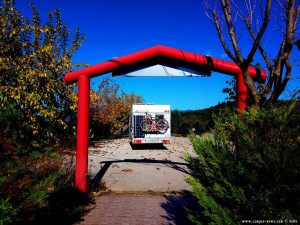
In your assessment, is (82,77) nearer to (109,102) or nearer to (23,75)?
(23,75)

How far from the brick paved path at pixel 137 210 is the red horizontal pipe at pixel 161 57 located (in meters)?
3.29

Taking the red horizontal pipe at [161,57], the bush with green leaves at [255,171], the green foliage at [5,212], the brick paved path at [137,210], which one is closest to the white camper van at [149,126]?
the brick paved path at [137,210]

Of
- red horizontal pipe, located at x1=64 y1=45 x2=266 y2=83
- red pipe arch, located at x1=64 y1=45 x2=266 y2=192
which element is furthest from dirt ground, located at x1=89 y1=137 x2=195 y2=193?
red horizontal pipe, located at x1=64 y1=45 x2=266 y2=83

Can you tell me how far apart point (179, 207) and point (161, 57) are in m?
3.88

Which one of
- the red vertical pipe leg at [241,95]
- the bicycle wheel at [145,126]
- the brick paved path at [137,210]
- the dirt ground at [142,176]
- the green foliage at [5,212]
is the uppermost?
the red vertical pipe leg at [241,95]

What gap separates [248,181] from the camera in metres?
3.15

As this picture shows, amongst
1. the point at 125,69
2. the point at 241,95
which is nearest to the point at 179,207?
the point at 241,95

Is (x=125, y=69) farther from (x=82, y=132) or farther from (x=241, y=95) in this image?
(x=241, y=95)

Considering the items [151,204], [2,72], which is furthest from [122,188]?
[2,72]

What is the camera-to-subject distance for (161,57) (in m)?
7.44

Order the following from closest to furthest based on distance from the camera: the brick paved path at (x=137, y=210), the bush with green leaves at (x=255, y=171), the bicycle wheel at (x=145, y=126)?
the bush with green leaves at (x=255, y=171) → the brick paved path at (x=137, y=210) → the bicycle wheel at (x=145, y=126)

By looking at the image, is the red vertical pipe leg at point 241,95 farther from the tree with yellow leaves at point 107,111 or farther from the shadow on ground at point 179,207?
the tree with yellow leaves at point 107,111

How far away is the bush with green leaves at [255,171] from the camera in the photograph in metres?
2.88

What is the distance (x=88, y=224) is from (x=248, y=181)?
11.6 ft
